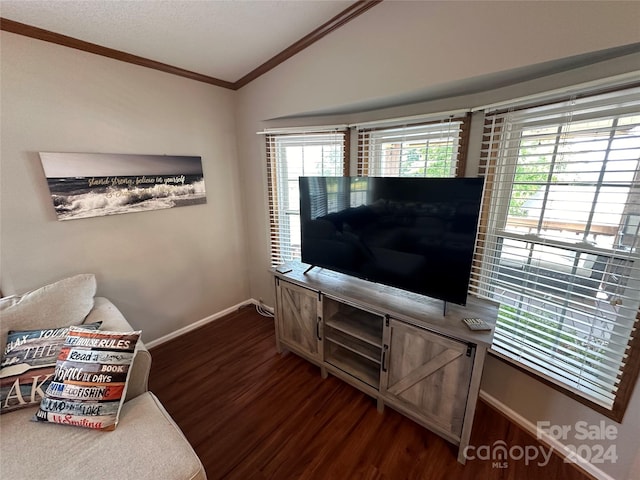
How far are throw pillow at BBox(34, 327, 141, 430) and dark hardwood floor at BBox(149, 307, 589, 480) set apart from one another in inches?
27.2

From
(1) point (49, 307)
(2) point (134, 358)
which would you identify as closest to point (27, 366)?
(1) point (49, 307)

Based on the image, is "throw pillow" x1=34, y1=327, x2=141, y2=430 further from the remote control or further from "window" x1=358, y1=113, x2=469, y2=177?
"window" x1=358, y1=113, x2=469, y2=177

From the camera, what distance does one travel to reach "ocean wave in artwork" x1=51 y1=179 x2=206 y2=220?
187 cm

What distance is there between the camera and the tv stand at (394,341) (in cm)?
142

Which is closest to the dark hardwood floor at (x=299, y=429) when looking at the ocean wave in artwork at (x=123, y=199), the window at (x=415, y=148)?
the ocean wave in artwork at (x=123, y=199)

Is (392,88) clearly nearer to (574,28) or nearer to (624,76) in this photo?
(574,28)

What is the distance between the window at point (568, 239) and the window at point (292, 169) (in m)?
1.17

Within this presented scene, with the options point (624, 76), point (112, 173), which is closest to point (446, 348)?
point (624, 76)

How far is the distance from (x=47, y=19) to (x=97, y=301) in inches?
70.7

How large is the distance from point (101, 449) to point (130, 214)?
1704mm

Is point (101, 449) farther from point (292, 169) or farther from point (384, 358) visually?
point (292, 169)

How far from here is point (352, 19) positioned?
65.1 inches

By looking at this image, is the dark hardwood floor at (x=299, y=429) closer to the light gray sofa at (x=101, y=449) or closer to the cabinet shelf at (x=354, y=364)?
the cabinet shelf at (x=354, y=364)

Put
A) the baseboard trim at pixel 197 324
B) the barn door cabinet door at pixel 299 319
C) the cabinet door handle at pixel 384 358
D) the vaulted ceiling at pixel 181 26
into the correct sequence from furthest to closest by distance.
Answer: the baseboard trim at pixel 197 324
the barn door cabinet door at pixel 299 319
the cabinet door handle at pixel 384 358
the vaulted ceiling at pixel 181 26
